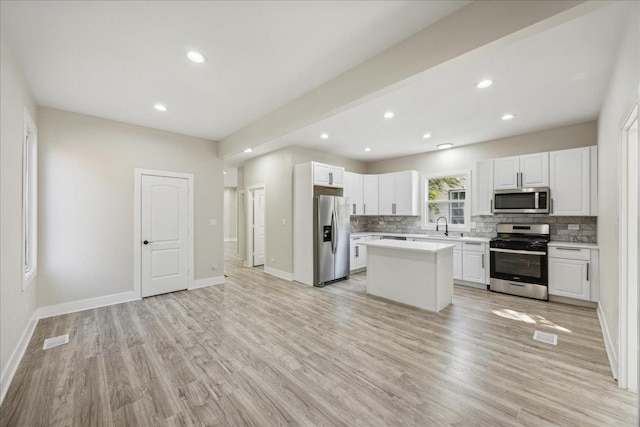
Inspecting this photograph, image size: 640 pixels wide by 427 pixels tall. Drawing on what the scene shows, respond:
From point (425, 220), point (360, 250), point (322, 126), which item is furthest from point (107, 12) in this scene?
point (425, 220)

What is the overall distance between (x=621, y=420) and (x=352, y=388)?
5.83 ft

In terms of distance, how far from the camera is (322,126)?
4344 mm

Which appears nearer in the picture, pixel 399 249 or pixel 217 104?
pixel 217 104

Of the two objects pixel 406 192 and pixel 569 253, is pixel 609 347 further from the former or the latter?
pixel 406 192

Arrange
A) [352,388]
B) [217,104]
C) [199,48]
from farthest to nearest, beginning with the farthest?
[217,104], [199,48], [352,388]

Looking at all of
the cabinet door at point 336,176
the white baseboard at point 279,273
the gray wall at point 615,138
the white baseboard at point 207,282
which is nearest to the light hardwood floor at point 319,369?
the gray wall at point 615,138

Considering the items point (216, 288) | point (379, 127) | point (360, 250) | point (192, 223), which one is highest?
point (379, 127)

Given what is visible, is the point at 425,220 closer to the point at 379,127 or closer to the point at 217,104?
the point at 379,127

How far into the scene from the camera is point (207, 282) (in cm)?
505

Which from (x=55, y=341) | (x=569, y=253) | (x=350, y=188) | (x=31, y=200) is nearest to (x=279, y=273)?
(x=350, y=188)

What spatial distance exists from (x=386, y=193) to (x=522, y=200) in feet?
8.81

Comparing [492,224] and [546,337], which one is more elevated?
[492,224]

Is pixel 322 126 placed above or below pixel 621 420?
above

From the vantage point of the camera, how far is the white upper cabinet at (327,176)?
516 cm
